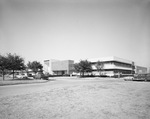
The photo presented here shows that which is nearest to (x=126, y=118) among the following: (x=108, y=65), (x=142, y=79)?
(x=142, y=79)

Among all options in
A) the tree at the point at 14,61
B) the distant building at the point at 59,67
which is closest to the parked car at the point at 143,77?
the tree at the point at 14,61

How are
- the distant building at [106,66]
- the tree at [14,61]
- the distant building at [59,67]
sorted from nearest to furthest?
1. the tree at [14,61]
2. the distant building at [106,66]
3. the distant building at [59,67]

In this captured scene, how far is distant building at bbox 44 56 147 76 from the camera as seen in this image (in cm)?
5391

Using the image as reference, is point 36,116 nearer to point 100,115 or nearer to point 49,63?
point 100,115

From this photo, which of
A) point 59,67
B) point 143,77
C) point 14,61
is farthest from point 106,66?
point 14,61

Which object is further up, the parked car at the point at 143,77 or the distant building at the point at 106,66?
the distant building at the point at 106,66

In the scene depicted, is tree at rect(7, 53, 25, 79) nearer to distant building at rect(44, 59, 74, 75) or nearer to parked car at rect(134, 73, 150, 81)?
parked car at rect(134, 73, 150, 81)

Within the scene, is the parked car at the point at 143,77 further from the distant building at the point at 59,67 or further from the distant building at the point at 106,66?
the distant building at the point at 59,67

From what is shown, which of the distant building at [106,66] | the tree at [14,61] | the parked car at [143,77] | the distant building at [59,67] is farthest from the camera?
the distant building at [59,67]

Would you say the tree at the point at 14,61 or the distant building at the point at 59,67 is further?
the distant building at the point at 59,67

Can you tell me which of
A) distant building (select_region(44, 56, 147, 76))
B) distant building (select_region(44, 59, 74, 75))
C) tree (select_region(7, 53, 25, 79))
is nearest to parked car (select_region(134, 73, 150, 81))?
distant building (select_region(44, 56, 147, 76))

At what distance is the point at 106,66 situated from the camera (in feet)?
181

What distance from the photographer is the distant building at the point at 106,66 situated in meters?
53.9

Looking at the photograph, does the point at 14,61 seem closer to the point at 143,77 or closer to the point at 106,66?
the point at 143,77
